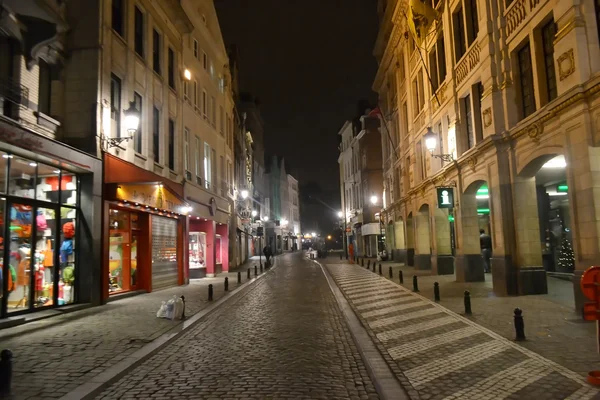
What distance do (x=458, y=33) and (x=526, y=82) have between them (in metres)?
6.50

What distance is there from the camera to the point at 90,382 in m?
6.58

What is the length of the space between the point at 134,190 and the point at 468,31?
1371cm

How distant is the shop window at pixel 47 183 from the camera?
12531 millimetres

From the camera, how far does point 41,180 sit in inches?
499

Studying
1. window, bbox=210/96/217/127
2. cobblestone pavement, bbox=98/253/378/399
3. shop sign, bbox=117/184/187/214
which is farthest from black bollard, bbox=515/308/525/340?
window, bbox=210/96/217/127

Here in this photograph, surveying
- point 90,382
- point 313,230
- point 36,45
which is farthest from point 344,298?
point 313,230

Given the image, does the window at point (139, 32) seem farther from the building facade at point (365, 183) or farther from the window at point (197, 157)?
the building facade at point (365, 183)

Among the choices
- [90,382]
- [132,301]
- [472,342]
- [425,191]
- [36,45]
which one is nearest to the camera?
[90,382]

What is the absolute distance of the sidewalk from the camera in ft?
24.4

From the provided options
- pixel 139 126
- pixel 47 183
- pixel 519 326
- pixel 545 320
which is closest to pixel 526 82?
pixel 545 320

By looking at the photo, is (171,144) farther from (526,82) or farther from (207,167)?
(526,82)

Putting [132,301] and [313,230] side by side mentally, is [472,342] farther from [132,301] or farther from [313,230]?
[313,230]

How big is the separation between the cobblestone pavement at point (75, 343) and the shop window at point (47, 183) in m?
3.16

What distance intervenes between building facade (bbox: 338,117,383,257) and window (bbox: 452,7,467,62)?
77.8ft
